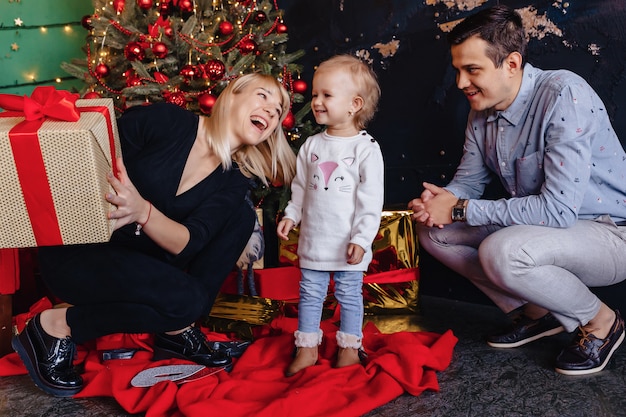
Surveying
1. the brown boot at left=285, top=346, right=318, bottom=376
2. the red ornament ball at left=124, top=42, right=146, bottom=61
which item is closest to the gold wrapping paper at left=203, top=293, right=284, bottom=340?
the brown boot at left=285, top=346, right=318, bottom=376

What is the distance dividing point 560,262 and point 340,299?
2.30 ft

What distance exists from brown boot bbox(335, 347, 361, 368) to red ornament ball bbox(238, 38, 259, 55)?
143cm

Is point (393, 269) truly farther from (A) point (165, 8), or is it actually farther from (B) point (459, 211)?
(A) point (165, 8)

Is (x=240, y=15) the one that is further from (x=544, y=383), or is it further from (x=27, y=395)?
(x=544, y=383)

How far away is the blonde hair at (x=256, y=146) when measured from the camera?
6.55 feet

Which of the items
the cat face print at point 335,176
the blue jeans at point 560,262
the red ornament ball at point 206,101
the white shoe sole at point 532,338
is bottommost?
the white shoe sole at point 532,338

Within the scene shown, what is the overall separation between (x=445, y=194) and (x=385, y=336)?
0.56 metres

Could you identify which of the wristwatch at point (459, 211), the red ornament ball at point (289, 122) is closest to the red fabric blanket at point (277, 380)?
the wristwatch at point (459, 211)

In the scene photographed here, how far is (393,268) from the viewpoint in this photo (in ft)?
8.25

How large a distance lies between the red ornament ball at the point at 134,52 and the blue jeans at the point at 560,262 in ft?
5.29

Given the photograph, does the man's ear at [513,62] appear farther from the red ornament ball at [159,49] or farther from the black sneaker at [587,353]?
the red ornament ball at [159,49]

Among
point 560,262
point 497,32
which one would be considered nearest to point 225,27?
point 497,32

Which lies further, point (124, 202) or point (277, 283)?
point (277, 283)

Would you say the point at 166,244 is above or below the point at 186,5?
below
